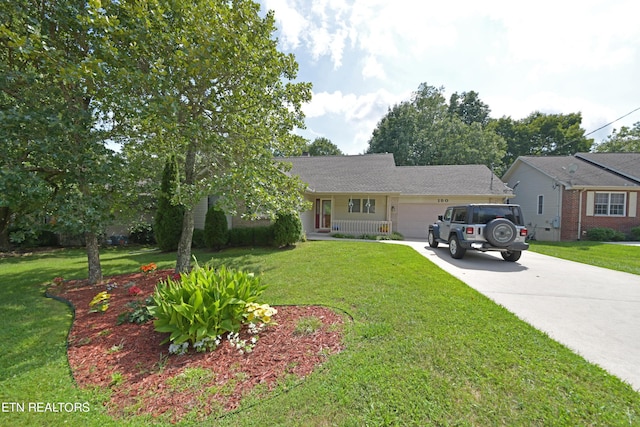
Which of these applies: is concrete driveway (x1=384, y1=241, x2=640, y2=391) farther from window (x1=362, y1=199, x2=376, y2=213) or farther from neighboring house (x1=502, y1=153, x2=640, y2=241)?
neighboring house (x1=502, y1=153, x2=640, y2=241)

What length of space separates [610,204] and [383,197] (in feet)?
42.0

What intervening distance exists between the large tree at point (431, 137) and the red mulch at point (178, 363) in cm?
2868

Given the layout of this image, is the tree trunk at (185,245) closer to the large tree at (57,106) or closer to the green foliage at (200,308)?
the large tree at (57,106)

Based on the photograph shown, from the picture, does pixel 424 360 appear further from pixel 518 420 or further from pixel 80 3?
pixel 80 3

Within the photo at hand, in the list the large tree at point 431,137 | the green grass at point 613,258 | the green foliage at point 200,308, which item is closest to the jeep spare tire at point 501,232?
the green grass at point 613,258

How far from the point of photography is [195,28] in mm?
5398

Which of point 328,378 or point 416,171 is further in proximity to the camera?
point 416,171

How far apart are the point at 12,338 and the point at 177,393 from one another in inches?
126

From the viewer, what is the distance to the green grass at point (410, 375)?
2.20 meters

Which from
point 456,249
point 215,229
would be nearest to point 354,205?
point 456,249

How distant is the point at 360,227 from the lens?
1502 cm

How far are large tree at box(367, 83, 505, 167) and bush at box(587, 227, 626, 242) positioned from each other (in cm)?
1450

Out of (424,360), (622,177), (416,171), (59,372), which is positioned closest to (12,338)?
(59,372)

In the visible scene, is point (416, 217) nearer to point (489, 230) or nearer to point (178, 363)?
point (489, 230)
